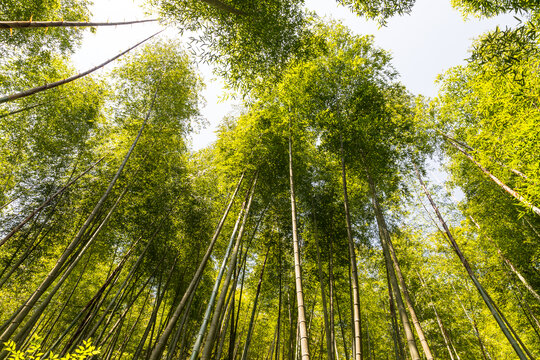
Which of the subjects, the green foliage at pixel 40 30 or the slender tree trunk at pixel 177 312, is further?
the green foliage at pixel 40 30

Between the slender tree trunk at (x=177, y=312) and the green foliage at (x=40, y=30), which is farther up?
the green foliage at (x=40, y=30)

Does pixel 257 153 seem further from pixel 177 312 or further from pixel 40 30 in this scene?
pixel 40 30

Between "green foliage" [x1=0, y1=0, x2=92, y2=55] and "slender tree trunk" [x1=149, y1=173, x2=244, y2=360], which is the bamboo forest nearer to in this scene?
"green foliage" [x1=0, y1=0, x2=92, y2=55]

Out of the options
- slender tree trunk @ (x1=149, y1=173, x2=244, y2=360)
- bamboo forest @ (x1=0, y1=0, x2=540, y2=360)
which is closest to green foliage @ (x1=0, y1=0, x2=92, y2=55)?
bamboo forest @ (x1=0, y1=0, x2=540, y2=360)

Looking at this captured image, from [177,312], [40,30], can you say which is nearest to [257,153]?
[177,312]

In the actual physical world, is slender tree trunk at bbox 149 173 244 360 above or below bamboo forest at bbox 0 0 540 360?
below

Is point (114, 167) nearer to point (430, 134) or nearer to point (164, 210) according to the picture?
point (164, 210)

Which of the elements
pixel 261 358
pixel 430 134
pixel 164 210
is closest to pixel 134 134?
pixel 164 210

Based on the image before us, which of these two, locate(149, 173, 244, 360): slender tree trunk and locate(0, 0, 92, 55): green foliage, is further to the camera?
locate(0, 0, 92, 55): green foliage

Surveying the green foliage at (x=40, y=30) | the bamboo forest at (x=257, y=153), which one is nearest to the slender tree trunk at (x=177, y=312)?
the bamboo forest at (x=257, y=153)

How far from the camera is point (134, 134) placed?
5.08 meters

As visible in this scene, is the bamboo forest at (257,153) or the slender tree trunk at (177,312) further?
the bamboo forest at (257,153)

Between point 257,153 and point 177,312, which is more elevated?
point 257,153

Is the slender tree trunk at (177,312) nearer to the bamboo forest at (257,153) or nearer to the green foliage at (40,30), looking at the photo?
the bamboo forest at (257,153)
